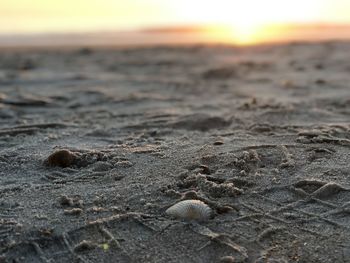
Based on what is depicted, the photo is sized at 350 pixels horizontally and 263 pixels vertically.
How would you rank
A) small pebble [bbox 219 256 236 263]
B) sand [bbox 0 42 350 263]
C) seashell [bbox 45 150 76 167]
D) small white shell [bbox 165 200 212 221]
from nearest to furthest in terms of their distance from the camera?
small pebble [bbox 219 256 236 263] < sand [bbox 0 42 350 263] < small white shell [bbox 165 200 212 221] < seashell [bbox 45 150 76 167]

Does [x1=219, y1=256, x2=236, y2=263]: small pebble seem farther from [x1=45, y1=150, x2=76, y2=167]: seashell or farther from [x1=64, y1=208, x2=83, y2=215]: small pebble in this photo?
[x1=45, y1=150, x2=76, y2=167]: seashell

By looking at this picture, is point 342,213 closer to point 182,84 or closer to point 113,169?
point 113,169

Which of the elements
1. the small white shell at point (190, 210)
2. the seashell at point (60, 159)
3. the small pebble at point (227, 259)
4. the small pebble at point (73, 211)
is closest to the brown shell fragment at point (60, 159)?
the seashell at point (60, 159)

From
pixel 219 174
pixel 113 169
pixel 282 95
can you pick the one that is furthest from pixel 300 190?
pixel 282 95

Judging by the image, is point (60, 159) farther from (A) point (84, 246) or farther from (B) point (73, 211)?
(A) point (84, 246)

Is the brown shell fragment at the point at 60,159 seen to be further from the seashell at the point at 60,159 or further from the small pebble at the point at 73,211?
the small pebble at the point at 73,211

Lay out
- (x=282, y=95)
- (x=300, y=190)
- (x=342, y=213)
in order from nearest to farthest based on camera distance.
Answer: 1. (x=342, y=213)
2. (x=300, y=190)
3. (x=282, y=95)

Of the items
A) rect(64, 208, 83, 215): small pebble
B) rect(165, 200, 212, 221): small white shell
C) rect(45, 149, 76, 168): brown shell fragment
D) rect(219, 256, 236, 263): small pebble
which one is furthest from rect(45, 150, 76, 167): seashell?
rect(219, 256, 236, 263): small pebble

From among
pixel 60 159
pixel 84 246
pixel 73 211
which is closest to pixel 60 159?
pixel 60 159
